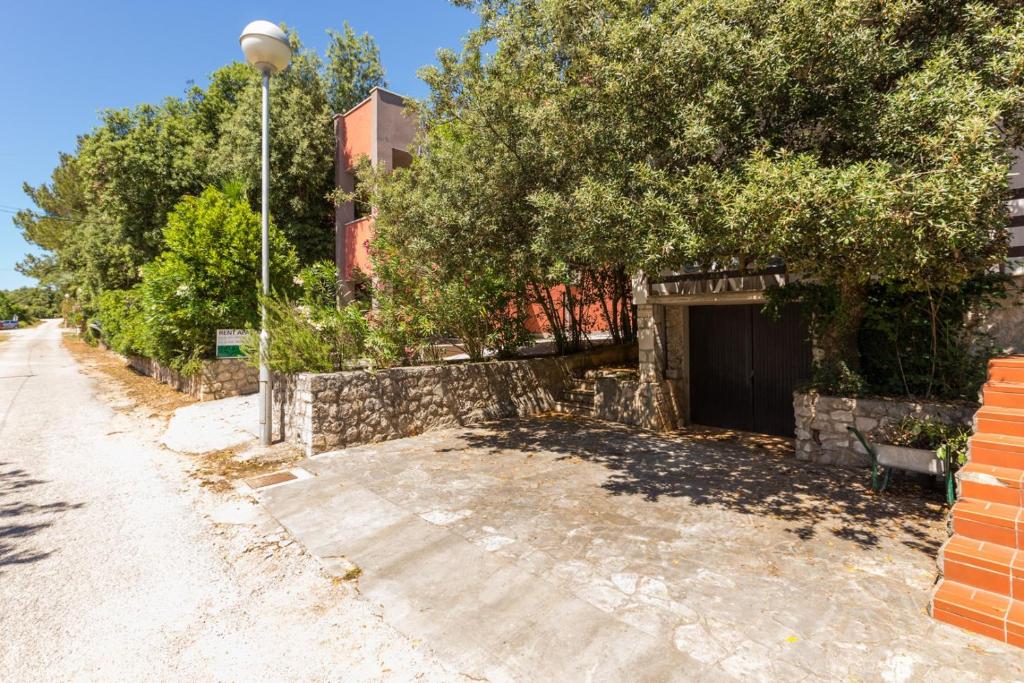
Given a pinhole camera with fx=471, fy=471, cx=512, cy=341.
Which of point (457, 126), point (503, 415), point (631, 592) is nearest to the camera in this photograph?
point (631, 592)

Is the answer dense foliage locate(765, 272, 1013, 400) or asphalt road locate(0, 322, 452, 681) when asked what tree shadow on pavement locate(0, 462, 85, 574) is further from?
dense foliage locate(765, 272, 1013, 400)

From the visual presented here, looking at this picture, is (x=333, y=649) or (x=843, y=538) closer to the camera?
(x=333, y=649)

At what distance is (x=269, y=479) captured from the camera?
6.62 m

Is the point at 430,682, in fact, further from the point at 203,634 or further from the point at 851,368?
the point at 851,368

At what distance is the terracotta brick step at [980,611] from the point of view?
3.09m

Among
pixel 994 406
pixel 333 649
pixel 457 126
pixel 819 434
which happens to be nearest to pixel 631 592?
pixel 333 649

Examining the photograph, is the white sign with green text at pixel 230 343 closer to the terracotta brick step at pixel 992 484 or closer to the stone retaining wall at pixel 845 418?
the stone retaining wall at pixel 845 418

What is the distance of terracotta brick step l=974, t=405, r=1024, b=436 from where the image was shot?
4254 millimetres

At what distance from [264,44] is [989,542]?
10.3m

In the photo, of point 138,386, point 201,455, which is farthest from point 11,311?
point 201,455

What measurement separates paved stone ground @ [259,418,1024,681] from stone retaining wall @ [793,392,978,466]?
0.43m

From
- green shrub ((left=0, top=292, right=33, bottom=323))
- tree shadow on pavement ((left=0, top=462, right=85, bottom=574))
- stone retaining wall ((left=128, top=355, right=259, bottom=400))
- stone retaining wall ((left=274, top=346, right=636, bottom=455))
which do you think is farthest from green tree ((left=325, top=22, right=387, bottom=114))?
green shrub ((left=0, top=292, right=33, bottom=323))

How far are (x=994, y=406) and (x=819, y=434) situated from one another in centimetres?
270

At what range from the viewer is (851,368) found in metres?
7.34
